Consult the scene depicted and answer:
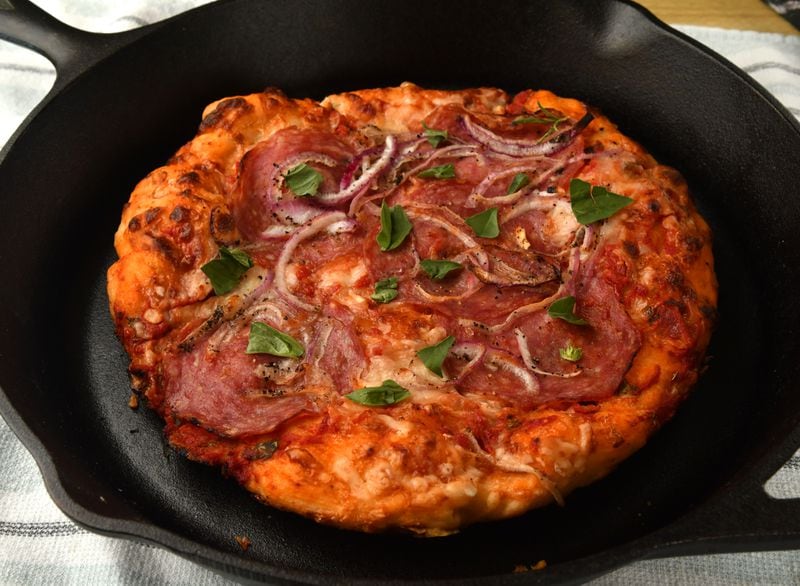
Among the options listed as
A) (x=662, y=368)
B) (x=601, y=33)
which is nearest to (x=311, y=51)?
(x=601, y=33)

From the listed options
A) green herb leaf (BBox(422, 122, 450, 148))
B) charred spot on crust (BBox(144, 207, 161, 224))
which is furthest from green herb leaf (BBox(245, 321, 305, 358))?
green herb leaf (BBox(422, 122, 450, 148))

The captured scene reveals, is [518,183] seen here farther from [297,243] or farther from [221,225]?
[221,225]

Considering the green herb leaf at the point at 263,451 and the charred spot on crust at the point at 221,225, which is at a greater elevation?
the charred spot on crust at the point at 221,225

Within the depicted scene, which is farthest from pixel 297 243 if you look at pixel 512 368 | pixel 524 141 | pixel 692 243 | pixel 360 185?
pixel 692 243

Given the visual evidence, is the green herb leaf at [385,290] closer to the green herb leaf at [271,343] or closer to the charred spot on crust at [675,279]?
the green herb leaf at [271,343]

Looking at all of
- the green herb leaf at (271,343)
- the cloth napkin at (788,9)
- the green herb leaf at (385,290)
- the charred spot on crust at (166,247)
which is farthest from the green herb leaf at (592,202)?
the cloth napkin at (788,9)

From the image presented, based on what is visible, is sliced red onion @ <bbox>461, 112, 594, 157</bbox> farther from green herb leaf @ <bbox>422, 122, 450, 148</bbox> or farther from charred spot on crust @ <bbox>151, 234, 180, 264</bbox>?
charred spot on crust @ <bbox>151, 234, 180, 264</bbox>
